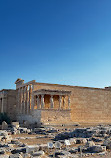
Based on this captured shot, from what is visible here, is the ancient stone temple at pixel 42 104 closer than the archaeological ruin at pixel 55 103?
Yes

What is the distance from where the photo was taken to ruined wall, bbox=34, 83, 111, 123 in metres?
30.8

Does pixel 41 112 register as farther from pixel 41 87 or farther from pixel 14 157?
pixel 14 157

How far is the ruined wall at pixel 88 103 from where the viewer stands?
30844 mm

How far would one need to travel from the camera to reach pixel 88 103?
1276 inches

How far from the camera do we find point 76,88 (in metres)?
31.7

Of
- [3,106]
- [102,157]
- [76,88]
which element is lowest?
[102,157]

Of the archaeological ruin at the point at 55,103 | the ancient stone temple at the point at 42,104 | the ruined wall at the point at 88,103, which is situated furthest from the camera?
the ruined wall at the point at 88,103

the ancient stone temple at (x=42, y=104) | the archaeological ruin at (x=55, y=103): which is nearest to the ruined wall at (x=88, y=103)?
the archaeological ruin at (x=55, y=103)

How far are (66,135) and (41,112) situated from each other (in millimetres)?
11111

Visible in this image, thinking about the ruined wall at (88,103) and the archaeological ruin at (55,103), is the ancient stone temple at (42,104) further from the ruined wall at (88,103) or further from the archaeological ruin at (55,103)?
the ruined wall at (88,103)

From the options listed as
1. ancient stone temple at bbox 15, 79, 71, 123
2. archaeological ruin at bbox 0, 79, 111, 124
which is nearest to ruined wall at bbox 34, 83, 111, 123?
archaeological ruin at bbox 0, 79, 111, 124

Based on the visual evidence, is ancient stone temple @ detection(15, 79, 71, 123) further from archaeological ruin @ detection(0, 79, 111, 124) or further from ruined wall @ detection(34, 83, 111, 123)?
ruined wall @ detection(34, 83, 111, 123)

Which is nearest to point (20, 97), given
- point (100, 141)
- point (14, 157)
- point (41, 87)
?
point (41, 87)

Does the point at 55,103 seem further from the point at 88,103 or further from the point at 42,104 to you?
the point at 88,103
